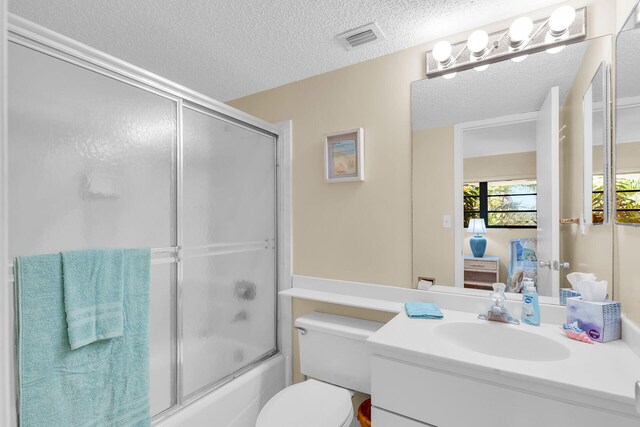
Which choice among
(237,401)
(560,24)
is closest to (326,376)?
(237,401)

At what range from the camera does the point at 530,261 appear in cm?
143

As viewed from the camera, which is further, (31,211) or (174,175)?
(174,175)

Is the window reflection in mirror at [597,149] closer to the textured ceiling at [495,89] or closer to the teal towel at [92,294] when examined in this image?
the textured ceiling at [495,89]

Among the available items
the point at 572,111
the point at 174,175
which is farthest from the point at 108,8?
the point at 572,111

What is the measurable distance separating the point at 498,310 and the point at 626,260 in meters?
0.47

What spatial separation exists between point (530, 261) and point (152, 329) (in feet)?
5.61

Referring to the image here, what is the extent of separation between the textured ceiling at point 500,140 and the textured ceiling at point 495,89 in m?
0.07

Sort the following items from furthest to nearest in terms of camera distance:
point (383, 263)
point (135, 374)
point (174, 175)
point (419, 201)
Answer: point (383, 263) < point (419, 201) < point (174, 175) < point (135, 374)

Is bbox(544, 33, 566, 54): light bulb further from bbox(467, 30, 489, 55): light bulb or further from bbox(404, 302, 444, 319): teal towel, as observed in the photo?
bbox(404, 302, 444, 319): teal towel

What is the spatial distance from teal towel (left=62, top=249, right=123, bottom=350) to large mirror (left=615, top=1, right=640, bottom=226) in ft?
5.94

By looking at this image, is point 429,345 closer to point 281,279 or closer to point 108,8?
point 281,279

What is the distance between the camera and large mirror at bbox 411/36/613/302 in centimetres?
127

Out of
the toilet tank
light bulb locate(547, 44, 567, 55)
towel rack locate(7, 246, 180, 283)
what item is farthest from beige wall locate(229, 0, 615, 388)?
towel rack locate(7, 246, 180, 283)

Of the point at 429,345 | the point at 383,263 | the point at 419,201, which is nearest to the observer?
the point at 429,345
